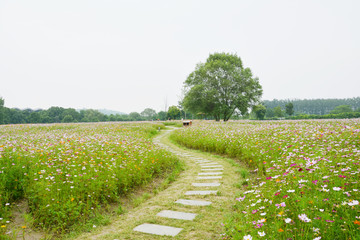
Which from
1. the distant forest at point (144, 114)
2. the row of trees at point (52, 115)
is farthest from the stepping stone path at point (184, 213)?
the row of trees at point (52, 115)

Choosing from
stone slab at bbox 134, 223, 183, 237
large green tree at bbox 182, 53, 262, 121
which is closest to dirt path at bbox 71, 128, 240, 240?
stone slab at bbox 134, 223, 183, 237

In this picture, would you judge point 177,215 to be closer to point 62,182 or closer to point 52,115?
point 62,182

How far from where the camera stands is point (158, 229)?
293 cm

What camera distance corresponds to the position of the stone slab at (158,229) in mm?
2792

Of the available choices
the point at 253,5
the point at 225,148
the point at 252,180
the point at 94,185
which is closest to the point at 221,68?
the point at 253,5

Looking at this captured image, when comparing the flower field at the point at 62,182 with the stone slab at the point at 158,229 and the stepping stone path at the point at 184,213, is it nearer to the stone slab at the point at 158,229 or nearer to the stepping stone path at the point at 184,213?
the stone slab at the point at 158,229

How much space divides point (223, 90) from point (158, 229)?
83.9ft

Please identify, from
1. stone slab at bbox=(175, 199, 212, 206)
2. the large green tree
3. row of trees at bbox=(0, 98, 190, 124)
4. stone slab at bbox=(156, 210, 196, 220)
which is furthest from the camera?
row of trees at bbox=(0, 98, 190, 124)

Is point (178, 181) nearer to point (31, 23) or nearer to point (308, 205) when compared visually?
point (308, 205)

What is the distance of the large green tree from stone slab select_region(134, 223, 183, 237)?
76.2 feet

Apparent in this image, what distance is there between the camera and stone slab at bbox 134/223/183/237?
110 inches

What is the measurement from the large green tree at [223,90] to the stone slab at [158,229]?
76.2 ft

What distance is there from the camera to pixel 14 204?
382 cm

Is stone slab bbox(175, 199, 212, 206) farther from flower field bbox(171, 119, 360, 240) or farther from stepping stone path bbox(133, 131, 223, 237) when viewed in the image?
flower field bbox(171, 119, 360, 240)
